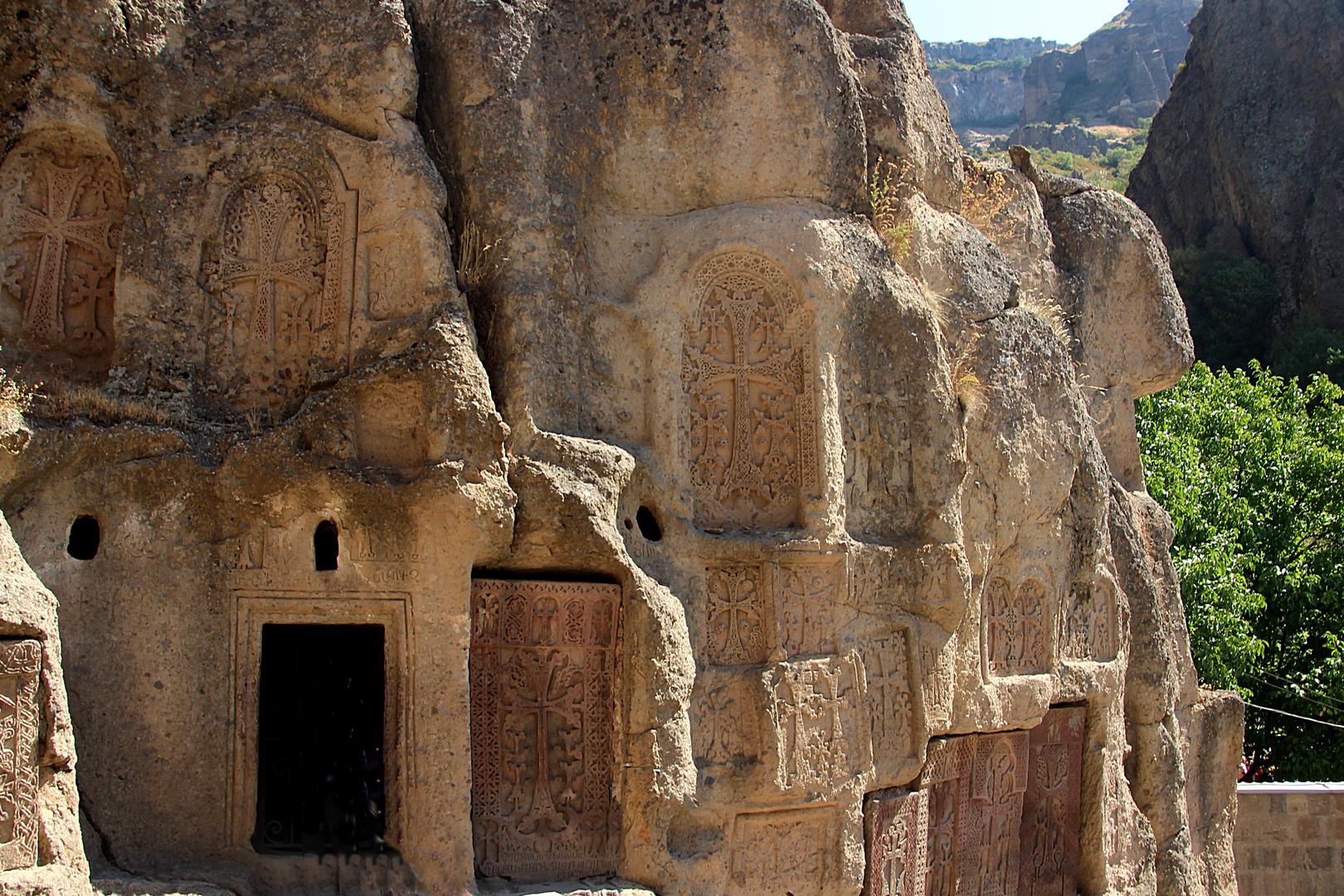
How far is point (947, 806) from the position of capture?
25.8 ft

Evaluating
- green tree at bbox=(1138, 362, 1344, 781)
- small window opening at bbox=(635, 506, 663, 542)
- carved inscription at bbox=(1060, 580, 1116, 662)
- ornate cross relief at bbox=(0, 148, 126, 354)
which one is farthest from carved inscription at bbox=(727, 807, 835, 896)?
green tree at bbox=(1138, 362, 1344, 781)

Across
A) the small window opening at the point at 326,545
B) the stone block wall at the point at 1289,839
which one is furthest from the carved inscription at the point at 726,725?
the stone block wall at the point at 1289,839

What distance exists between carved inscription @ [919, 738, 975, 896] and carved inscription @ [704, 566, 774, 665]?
160 cm

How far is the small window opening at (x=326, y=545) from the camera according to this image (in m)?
5.87

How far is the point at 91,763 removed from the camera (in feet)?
17.7

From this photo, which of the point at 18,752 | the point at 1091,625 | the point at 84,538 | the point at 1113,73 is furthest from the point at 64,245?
the point at 1113,73

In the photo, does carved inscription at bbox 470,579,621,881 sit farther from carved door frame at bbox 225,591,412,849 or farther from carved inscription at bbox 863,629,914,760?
carved inscription at bbox 863,629,914,760

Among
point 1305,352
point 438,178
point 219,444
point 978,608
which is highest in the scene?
point 1305,352

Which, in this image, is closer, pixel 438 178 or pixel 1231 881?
pixel 438 178

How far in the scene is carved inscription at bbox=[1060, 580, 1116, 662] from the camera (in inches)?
346

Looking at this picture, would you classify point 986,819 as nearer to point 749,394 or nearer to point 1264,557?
point 749,394

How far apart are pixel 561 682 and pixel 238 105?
3567mm

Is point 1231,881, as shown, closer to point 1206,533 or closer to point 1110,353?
point 1110,353

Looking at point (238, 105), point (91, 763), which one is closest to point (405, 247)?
point (238, 105)
